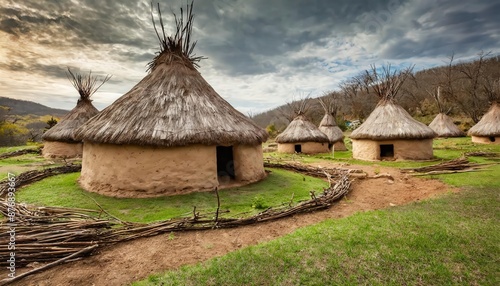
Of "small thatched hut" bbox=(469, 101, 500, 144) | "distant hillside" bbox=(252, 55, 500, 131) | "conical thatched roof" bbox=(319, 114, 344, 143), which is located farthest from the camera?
"distant hillside" bbox=(252, 55, 500, 131)

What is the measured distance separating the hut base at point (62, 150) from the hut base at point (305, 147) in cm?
1540

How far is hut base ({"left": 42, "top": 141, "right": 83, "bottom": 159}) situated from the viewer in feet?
56.3

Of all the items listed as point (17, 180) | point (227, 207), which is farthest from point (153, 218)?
point (17, 180)

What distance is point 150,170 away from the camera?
7.29 meters

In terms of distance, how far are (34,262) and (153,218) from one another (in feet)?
7.01

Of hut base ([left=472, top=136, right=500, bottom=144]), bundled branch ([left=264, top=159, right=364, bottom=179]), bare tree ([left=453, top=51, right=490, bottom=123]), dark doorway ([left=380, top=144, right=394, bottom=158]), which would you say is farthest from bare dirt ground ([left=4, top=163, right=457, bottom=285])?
bare tree ([left=453, top=51, right=490, bottom=123])

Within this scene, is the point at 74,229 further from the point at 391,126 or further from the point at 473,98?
the point at 473,98

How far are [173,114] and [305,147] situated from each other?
14588 mm

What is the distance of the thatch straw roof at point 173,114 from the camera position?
7391 mm

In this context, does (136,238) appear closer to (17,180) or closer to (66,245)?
(66,245)

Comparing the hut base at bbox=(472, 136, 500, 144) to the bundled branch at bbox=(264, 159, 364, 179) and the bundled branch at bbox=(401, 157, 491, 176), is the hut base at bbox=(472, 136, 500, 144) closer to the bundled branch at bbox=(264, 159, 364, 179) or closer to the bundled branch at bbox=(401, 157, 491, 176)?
the bundled branch at bbox=(401, 157, 491, 176)

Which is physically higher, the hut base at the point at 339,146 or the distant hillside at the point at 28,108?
the distant hillside at the point at 28,108

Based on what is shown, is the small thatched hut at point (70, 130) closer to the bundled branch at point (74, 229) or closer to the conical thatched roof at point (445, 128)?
the bundled branch at point (74, 229)

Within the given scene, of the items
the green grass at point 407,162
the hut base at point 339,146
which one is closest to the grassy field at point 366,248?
the green grass at point 407,162
